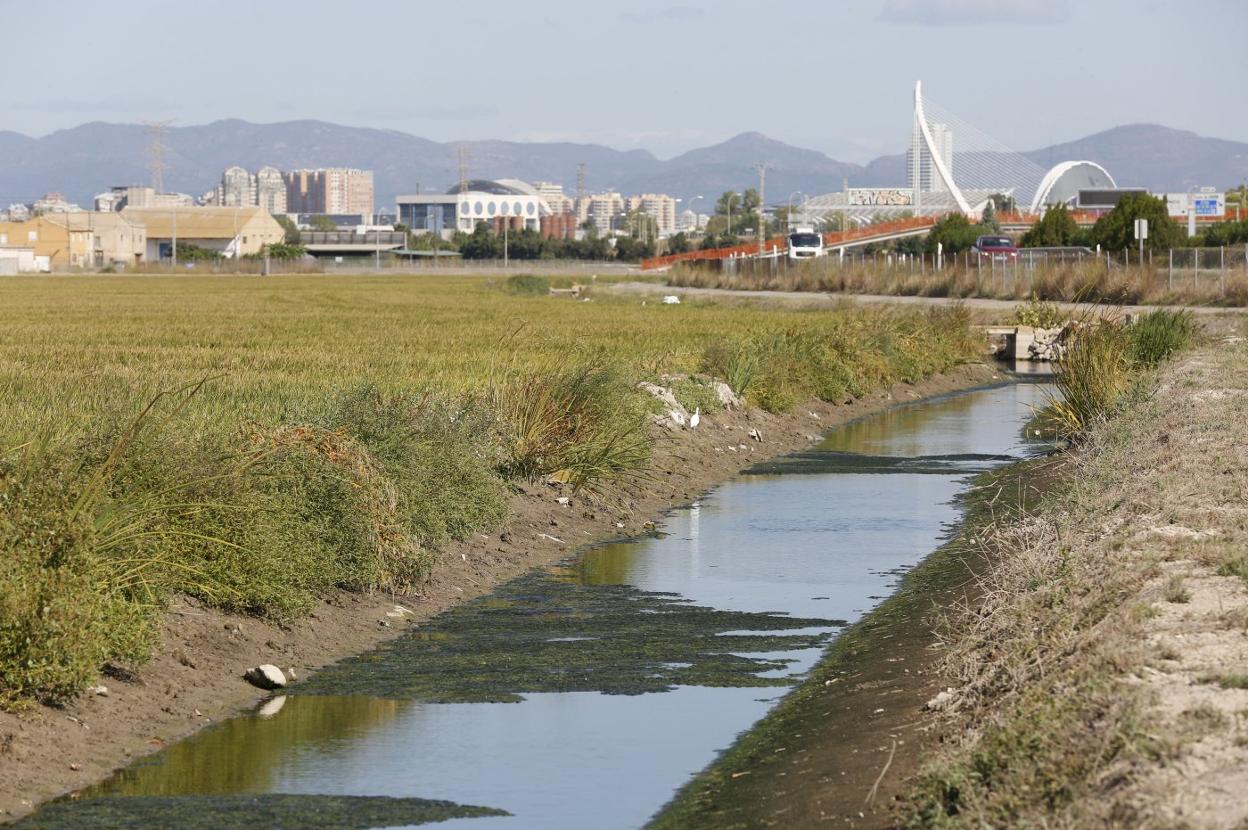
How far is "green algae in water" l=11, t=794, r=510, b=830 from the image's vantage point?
8.52 meters

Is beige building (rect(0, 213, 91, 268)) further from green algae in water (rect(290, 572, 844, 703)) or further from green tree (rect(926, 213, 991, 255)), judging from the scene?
green algae in water (rect(290, 572, 844, 703))

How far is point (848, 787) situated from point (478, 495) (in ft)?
26.3

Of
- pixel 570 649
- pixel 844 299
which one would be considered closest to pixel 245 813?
pixel 570 649

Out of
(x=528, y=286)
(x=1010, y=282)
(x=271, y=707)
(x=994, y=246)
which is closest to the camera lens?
(x=271, y=707)

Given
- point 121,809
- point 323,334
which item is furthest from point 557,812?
point 323,334

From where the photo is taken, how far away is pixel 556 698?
11188 mm

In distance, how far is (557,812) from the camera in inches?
351

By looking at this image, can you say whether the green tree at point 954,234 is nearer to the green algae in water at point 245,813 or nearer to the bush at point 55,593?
the bush at point 55,593

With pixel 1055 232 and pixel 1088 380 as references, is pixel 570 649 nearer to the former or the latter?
pixel 1088 380

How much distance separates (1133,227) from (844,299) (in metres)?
33.6

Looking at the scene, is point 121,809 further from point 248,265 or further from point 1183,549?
point 248,265

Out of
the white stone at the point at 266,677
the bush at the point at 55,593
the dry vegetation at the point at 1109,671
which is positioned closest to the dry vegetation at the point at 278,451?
the bush at the point at 55,593

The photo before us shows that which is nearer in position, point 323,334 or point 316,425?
point 316,425

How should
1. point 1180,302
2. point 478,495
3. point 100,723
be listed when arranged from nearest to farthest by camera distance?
point 100,723 → point 478,495 → point 1180,302
